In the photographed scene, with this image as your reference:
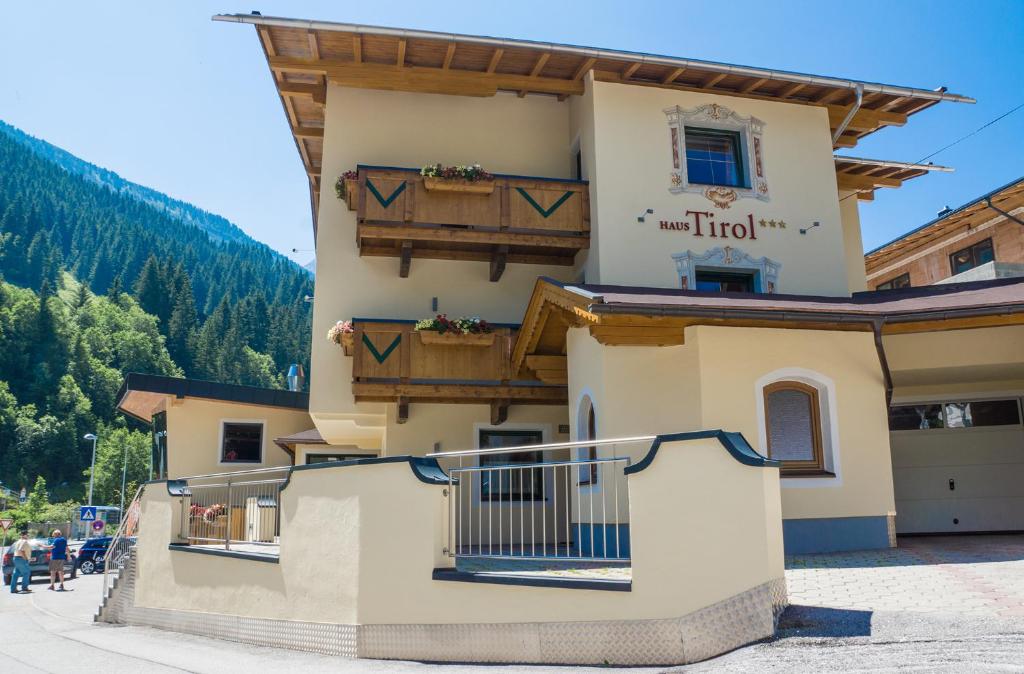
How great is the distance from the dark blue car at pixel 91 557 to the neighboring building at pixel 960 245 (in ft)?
89.4

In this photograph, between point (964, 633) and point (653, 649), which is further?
point (653, 649)

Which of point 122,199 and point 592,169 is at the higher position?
point 122,199

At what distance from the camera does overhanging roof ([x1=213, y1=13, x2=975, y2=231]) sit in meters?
15.5

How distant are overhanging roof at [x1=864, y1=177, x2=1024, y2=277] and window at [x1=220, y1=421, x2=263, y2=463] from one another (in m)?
18.7

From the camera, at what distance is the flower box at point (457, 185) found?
15.6 metres

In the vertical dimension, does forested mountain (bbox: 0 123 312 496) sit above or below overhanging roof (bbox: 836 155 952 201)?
above

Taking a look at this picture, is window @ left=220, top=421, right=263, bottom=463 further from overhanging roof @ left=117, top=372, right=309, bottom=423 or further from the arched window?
the arched window

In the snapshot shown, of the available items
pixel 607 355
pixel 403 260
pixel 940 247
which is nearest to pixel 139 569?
pixel 403 260

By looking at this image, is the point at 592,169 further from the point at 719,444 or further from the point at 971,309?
the point at 719,444

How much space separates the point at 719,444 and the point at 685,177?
9575mm

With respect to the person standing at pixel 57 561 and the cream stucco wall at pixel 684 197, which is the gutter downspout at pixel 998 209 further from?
the person standing at pixel 57 561

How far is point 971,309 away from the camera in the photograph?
37.8 ft

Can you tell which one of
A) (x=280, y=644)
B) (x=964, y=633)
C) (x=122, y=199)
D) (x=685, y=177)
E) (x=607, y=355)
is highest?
(x=122, y=199)

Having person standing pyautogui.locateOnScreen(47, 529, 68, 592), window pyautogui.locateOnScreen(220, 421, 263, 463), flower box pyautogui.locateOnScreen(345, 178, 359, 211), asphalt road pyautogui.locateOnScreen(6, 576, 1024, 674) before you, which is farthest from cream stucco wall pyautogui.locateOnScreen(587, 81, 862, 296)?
person standing pyautogui.locateOnScreen(47, 529, 68, 592)
